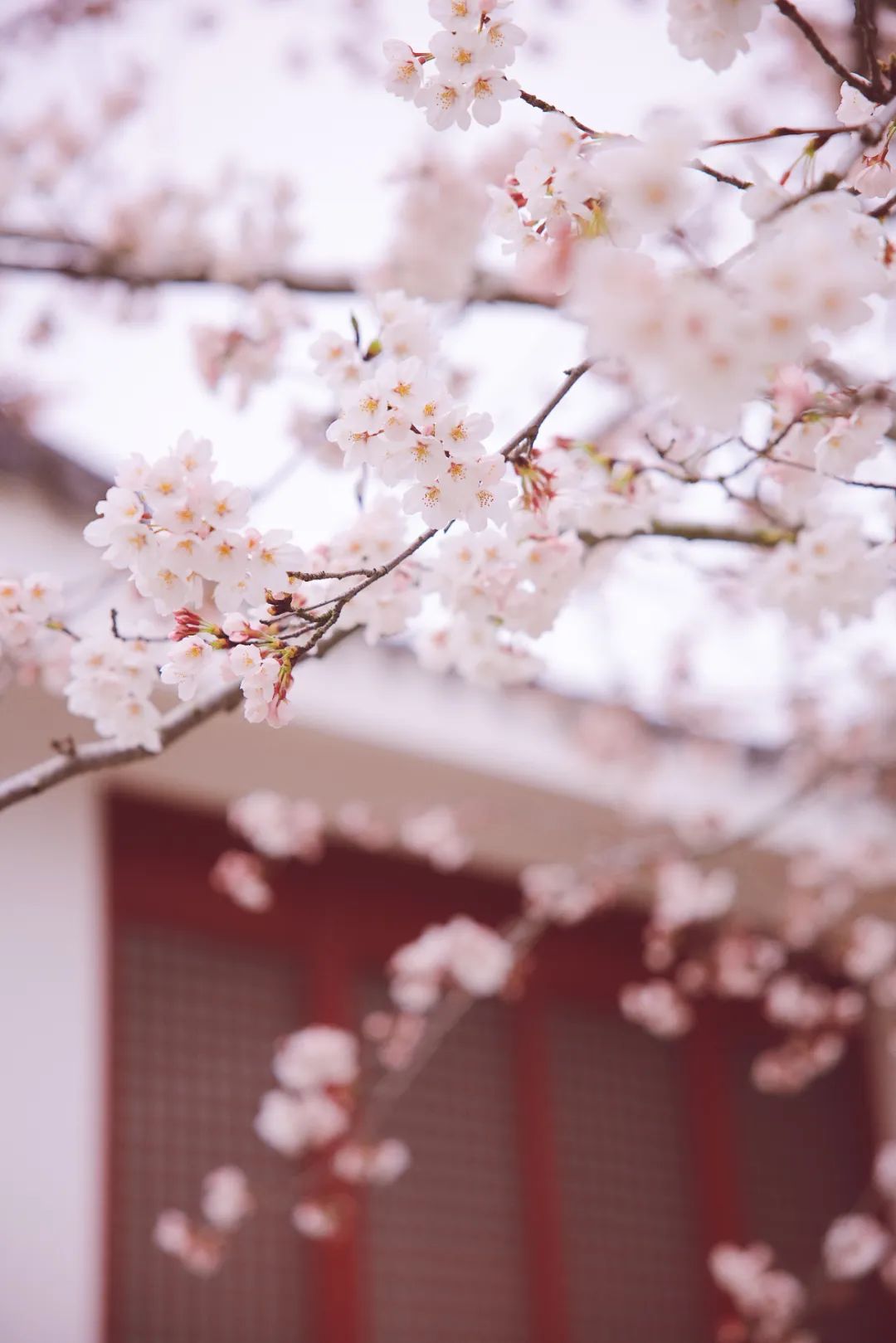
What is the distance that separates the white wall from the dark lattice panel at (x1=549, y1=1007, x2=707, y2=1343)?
1.97 m

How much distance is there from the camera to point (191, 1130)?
13.6 feet

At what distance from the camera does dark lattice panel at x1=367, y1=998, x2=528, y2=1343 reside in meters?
4.40

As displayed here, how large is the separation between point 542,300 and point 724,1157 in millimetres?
4039

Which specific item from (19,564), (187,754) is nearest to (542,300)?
(19,564)

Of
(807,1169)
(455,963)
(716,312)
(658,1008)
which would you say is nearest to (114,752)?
(716,312)

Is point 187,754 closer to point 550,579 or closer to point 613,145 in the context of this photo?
point 550,579

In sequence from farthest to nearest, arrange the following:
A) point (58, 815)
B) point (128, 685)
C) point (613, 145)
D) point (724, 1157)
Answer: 1. point (724, 1157)
2. point (58, 815)
3. point (128, 685)
4. point (613, 145)

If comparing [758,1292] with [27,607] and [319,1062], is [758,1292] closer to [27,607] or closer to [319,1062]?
[319,1062]

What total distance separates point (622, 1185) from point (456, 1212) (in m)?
0.89

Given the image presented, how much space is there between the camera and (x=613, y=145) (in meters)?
1.52

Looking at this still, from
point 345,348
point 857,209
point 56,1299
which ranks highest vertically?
point 345,348

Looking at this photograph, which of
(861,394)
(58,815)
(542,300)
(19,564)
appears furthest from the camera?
(58,815)

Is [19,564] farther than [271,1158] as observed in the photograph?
No

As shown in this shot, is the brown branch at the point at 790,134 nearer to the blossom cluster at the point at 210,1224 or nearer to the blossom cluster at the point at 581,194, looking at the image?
the blossom cluster at the point at 581,194
